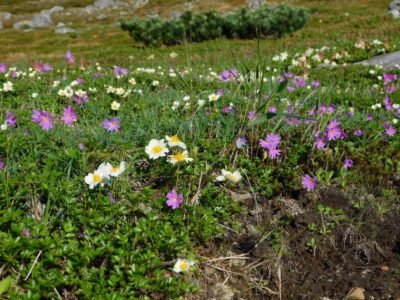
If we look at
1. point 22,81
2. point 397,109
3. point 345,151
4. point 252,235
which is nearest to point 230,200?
point 252,235

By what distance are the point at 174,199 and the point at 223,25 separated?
23395 millimetres

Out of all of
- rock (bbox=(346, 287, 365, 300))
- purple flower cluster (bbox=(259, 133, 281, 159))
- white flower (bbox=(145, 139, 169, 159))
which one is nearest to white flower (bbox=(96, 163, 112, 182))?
white flower (bbox=(145, 139, 169, 159))

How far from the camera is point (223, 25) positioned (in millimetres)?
25484

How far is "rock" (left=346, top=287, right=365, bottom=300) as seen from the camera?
3.20 metres

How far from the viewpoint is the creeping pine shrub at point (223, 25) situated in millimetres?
24844

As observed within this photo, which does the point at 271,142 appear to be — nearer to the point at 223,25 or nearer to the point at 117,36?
the point at 223,25

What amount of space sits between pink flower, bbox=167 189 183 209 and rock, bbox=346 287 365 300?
4.38 ft

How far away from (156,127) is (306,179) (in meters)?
1.42

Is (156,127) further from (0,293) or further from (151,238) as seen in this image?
(0,293)

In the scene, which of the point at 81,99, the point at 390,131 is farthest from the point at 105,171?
the point at 390,131

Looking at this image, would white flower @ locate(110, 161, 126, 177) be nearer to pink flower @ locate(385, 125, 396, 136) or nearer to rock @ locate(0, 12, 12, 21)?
pink flower @ locate(385, 125, 396, 136)

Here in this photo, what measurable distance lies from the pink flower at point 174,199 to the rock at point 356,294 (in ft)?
4.38

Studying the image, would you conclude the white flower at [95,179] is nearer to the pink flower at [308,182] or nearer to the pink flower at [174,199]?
the pink flower at [174,199]

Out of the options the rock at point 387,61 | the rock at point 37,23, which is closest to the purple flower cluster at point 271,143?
the rock at point 387,61
